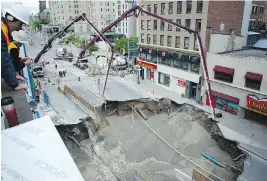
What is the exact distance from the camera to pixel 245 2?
1169 inches

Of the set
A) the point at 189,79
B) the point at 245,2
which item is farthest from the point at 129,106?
the point at 245,2

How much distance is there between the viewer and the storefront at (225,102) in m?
24.1

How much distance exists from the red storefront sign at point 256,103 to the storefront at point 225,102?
5.14 feet

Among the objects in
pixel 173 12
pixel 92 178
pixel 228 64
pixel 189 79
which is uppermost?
pixel 173 12

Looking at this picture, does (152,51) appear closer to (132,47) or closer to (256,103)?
(132,47)

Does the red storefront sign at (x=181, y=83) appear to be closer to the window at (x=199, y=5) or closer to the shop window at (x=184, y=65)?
the shop window at (x=184, y=65)

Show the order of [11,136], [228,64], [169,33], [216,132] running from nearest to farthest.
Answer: [11,136]
[216,132]
[228,64]
[169,33]

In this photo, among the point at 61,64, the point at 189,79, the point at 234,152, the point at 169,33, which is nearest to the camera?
the point at 234,152

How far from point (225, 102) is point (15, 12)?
23.8 metres

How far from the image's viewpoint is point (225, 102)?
25125 millimetres

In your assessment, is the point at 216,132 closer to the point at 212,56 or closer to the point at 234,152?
the point at 234,152

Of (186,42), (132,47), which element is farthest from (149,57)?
(132,47)

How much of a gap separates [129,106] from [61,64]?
31.8 metres

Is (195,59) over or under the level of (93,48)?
over
